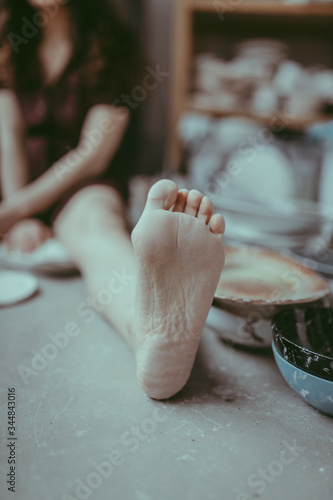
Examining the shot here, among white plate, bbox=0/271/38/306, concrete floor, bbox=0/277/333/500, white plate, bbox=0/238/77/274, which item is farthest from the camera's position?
white plate, bbox=0/238/77/274

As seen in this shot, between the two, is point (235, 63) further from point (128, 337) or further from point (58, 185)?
point (128, 337)

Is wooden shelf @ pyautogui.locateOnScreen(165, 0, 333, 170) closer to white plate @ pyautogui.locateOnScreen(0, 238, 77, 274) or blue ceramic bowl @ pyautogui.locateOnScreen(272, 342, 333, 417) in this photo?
white plate @ pyautogui.locateOnScreen(0, 238, 77, 274)

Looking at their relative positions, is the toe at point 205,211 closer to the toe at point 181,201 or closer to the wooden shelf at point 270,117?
the toe at point 181,201

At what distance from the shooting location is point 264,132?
65.0 inches

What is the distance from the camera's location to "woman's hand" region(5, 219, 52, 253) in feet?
3.84

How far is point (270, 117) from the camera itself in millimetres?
1625

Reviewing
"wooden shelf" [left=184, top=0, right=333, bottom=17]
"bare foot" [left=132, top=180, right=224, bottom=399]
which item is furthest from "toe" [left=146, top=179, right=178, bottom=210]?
"wooden shelf" [left=184, top=0, right=333, bottom=17]

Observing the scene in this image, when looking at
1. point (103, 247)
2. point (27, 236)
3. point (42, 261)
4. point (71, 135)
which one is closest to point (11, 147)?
point (71, 135)

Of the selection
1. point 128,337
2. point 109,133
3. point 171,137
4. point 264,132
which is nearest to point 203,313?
point 128,337

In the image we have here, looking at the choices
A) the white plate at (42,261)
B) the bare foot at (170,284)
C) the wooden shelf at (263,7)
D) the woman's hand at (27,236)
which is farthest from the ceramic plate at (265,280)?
the wooden shelf at (263,7)

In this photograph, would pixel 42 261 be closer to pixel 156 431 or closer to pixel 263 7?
pixel 156 431

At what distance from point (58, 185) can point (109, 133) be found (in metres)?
0.27

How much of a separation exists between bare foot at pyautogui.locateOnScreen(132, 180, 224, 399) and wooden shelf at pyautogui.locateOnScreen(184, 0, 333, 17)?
4.13 ft

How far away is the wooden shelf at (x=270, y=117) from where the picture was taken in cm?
158
